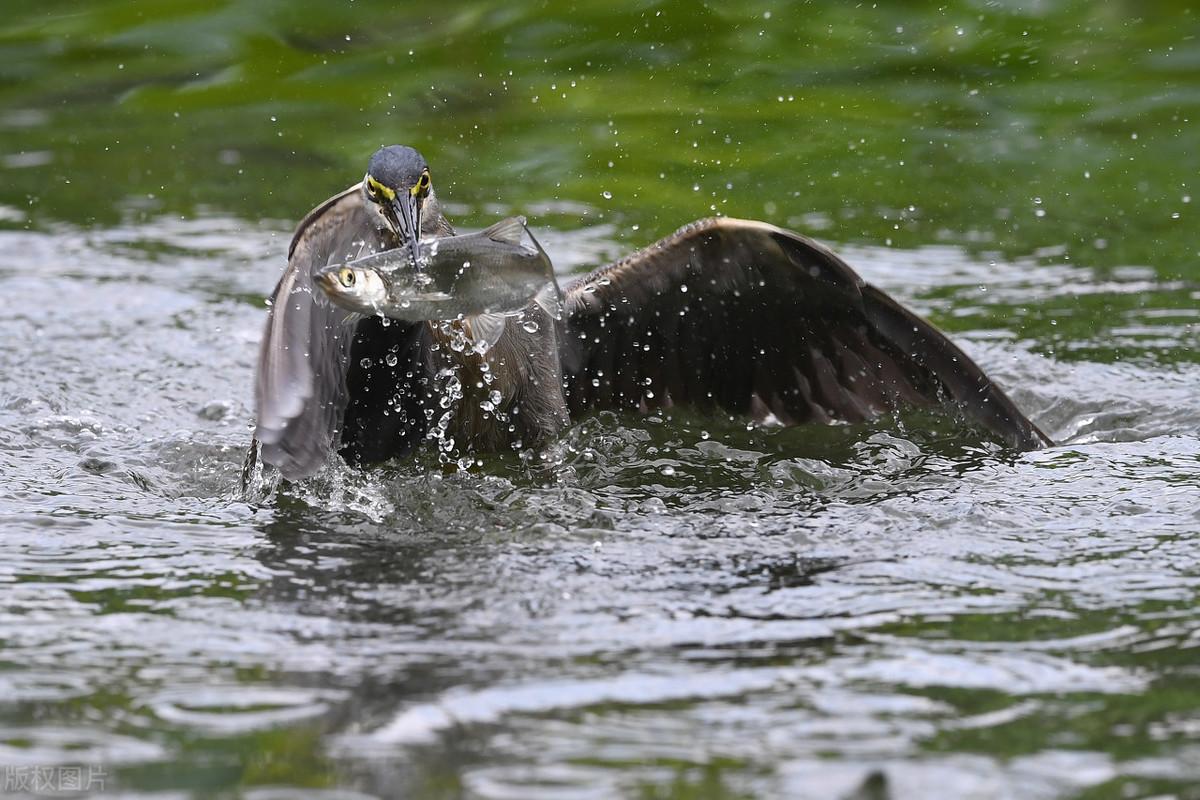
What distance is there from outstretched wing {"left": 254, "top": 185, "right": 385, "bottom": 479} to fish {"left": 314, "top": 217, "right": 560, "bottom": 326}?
13.5 inches

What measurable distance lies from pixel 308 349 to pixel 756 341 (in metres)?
2.06

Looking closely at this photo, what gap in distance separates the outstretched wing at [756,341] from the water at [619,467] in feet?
0.59

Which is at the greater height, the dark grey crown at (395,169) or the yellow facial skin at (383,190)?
the dark grey crown at (395,169)

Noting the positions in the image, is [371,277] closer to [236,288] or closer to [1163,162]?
[236,288]

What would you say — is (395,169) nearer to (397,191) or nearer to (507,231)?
(397,191)

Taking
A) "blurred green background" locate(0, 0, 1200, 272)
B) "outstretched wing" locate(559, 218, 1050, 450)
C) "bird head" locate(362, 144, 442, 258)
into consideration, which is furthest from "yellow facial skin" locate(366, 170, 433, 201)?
"blurred green background" locate(0, 0, 1200, 272)

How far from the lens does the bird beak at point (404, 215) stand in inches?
212

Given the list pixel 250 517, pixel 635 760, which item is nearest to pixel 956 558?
pixel 635 760

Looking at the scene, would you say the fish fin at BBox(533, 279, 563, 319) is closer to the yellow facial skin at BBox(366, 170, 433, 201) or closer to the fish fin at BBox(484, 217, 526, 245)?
the fish fin at BBox(484, 217, 526, 245)

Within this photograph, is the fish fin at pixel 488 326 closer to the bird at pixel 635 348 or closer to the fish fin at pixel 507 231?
the bird at pixel 635 348

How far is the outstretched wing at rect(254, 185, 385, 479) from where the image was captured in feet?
15.5

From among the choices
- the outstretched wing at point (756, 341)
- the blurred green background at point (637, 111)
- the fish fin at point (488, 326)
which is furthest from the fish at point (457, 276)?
the blurred green background at point (637, 111)

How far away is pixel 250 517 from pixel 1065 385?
3436mm

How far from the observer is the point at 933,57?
9.73 meters
